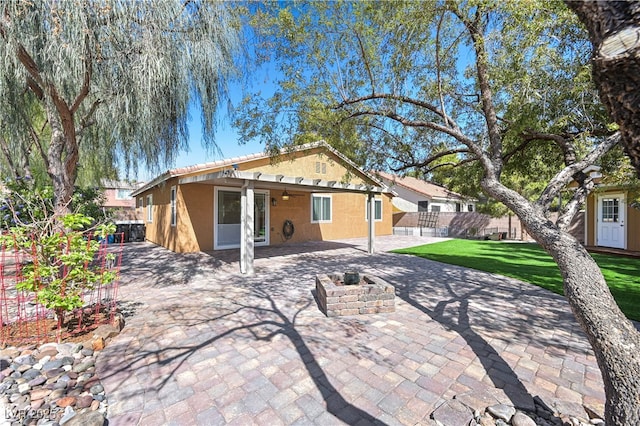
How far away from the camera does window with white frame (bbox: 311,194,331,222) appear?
14.9m

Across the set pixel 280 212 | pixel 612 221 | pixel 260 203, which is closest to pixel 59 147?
pixel 260 203

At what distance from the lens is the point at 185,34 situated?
5.27 metres

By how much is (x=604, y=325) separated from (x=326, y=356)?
8.22ft

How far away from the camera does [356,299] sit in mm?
4723

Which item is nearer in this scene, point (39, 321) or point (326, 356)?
A: point (326, 356)

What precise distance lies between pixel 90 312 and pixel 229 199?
7618 mm

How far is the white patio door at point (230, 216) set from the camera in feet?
38.2

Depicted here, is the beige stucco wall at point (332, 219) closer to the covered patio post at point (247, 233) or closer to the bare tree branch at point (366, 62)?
the covered patio post at point (247, 233)

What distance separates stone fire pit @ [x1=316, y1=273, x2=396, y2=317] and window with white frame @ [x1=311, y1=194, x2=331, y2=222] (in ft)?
33.0

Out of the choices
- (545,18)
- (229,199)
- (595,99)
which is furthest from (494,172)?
(229,199)

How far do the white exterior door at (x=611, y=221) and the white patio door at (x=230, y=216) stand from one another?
14.2 meters

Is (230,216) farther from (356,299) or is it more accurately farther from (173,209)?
(356,299)

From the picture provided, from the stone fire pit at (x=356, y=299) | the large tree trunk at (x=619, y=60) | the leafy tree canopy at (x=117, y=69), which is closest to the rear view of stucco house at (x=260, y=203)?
the leafy tree canopy at (x=117, y=69)

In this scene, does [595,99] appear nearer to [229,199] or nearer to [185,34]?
[185,34]
